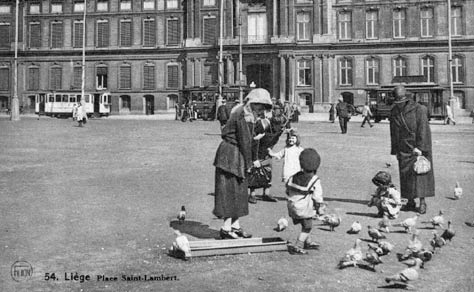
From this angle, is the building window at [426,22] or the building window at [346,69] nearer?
the building window at [426,22]

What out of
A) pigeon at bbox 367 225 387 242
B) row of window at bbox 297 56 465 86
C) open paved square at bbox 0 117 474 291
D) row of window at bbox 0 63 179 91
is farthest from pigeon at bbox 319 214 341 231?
row of window at bbox 0 63 179 91

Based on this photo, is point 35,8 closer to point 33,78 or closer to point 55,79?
point 33,78

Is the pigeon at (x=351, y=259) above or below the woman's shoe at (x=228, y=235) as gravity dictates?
below

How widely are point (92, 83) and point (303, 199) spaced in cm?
4477

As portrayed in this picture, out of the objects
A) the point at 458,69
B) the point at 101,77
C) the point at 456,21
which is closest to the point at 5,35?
the point at 101,77

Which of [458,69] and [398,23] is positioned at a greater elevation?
[398,23]

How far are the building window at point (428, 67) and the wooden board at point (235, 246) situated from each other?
4003 cm

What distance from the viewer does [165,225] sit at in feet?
23.3

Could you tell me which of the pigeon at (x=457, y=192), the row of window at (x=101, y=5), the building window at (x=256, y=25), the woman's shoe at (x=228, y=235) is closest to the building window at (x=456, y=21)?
the building window at (x=256, y=25)

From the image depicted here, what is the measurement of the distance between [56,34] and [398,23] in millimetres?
31522

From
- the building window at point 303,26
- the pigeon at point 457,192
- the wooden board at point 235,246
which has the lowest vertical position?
the wooden board at point 235,246

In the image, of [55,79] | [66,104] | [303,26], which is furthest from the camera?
[55,79]

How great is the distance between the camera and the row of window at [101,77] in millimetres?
46594

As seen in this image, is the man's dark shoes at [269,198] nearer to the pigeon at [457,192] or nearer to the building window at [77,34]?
the pigeon at [457,192]
